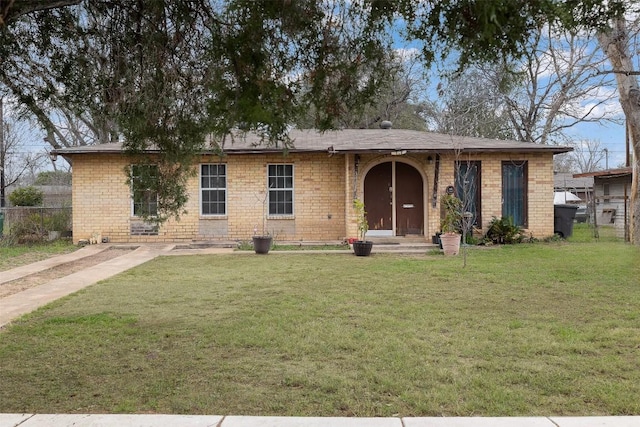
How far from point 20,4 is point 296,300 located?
4849mm

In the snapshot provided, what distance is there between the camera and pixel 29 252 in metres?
14.1

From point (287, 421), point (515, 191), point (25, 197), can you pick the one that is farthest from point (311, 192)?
point (25, 197)

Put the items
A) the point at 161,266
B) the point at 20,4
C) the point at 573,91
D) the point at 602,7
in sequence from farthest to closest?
the point at 573,91 < the point at 161,266 < the point at 20,4 < the point at 602,7

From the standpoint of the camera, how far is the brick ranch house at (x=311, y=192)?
616 inches

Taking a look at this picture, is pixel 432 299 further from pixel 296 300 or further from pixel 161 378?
pixel 161 378

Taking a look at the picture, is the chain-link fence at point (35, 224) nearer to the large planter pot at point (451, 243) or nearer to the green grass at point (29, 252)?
the green grass at point (29, 252)

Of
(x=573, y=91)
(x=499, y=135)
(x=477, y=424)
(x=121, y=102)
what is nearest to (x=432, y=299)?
(x=477, y=424)

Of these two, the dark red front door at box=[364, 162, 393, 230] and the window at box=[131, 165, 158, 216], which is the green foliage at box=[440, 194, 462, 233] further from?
the window at box=[131, 165, 158, 216]

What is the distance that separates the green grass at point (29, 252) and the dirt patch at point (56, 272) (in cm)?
104

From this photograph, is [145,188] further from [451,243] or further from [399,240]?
[399,240]

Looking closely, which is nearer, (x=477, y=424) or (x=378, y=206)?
(x=477, y=424)

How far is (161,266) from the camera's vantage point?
11.2m

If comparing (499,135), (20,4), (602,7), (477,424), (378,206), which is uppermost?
(499,135)

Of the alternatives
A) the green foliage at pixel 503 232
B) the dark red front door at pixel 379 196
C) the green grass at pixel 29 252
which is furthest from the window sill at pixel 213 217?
the green foliage at pixel 503 232
